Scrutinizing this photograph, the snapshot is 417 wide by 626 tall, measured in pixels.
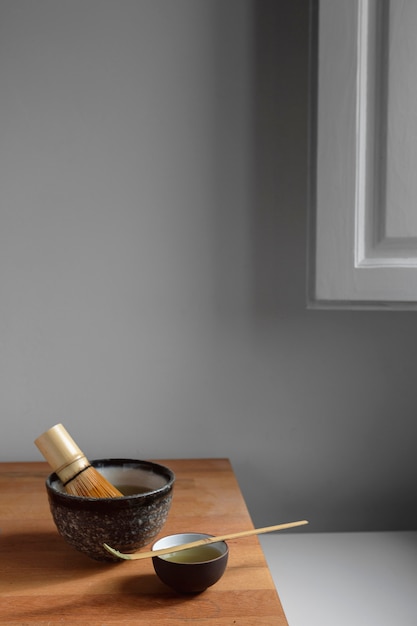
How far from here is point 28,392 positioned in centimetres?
123

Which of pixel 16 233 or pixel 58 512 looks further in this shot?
pixel 16 233

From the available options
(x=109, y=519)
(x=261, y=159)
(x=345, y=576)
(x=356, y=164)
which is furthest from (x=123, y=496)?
(x=261, y=159)

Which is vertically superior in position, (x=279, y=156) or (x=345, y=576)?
(x=279, y=156)

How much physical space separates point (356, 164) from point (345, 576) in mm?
639

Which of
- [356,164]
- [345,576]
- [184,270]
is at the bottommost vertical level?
[345,576]

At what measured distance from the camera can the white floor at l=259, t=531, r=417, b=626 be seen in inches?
35.6

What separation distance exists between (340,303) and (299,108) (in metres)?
0.44

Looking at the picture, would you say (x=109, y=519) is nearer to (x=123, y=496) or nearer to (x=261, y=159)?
(x=123, y=496)

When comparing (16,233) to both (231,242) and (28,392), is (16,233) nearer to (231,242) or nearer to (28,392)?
(28,392)

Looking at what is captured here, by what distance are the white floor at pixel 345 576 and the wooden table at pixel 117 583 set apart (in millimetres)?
149

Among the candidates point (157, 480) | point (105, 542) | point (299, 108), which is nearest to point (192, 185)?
point (299, 108)

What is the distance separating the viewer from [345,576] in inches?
39.9

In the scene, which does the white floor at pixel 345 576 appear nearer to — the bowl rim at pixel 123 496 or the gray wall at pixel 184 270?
the gray wall at pixel 184 270

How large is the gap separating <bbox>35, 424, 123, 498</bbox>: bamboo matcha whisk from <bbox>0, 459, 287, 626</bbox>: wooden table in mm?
93
